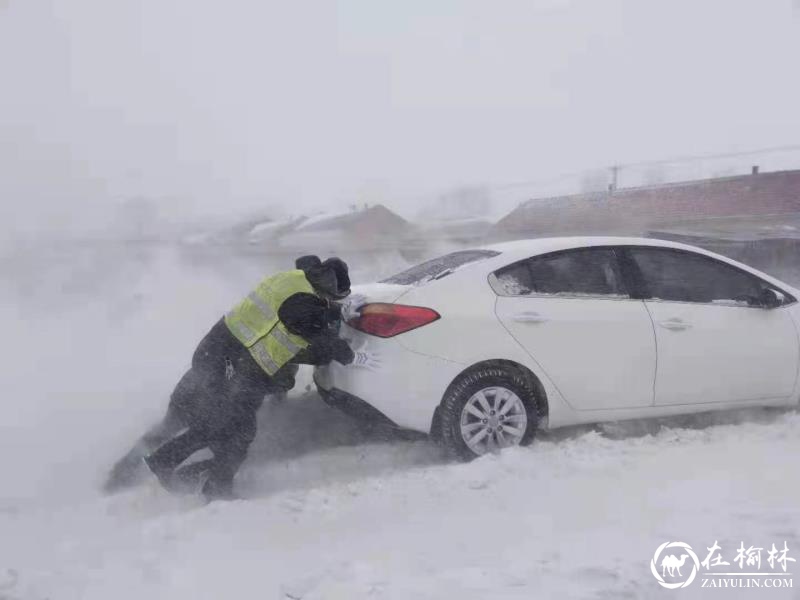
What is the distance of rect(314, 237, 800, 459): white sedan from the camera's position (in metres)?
4.07

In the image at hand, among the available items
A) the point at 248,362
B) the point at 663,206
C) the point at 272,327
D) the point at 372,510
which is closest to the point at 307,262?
the point at 272,327

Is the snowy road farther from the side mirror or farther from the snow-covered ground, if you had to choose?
the side mirror

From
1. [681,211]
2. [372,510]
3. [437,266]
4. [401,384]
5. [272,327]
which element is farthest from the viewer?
[681,211]

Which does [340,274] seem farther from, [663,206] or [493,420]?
[663,206]

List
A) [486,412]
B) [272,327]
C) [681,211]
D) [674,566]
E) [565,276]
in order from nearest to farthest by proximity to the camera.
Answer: [674,566]
[272,327]
[486,412]
[565,276]
[681,211]

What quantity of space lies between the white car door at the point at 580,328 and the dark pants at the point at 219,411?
1454mm

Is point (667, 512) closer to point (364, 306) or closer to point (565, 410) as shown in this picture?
point (565, 410)

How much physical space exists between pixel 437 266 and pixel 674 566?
2.42 meters

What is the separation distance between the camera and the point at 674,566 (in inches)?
112

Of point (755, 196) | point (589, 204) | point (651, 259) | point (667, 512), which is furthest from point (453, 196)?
point (667, 512)

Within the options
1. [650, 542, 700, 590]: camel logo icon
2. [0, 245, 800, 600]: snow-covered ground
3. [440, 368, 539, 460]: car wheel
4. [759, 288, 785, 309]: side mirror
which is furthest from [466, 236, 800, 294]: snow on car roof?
[650, 542, 700, 590]: camel logo icon

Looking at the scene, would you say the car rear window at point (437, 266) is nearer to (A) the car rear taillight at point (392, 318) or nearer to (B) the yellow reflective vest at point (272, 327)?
(A) the car rear taillight at point (392, 318)

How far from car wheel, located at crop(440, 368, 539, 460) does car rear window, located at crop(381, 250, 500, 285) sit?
716 mm

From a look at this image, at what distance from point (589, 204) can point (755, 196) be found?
2118 millimetres
